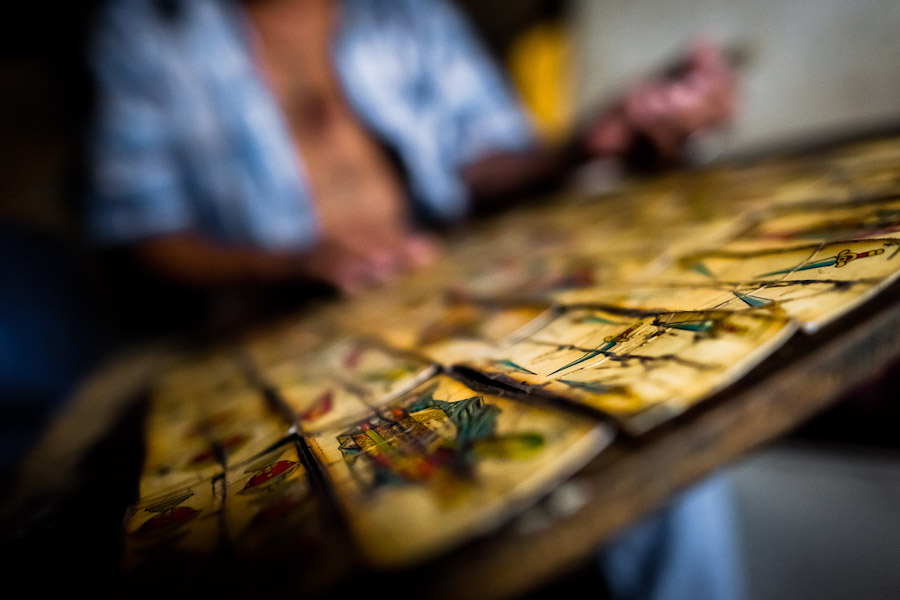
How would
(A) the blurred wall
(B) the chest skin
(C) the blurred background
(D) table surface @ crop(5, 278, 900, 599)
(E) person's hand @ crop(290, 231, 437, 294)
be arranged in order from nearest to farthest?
1. (D) table surface @ crop(5, 278, 900, 599)
2. (C) the blurred background
3. (E) person's hand @ crop(290, 231, 437, 294)
4. (A) the blurred wall
5. (B) the chest skin

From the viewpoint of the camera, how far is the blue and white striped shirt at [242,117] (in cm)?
150

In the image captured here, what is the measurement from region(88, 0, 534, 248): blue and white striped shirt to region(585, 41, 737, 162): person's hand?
32.2 inches

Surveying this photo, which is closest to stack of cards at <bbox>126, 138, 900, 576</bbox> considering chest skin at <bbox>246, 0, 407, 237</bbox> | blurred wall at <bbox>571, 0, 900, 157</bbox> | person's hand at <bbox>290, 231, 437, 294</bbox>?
person's hand at <bbox>290, 231, 437, 294</bbox>

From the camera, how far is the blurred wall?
119cm

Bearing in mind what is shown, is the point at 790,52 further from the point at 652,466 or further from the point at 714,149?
the point at 652,466

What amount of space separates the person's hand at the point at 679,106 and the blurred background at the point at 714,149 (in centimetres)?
19

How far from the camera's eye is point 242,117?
1591mm

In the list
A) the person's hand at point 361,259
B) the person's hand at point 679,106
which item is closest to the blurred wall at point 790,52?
the person's hand at point 679,106

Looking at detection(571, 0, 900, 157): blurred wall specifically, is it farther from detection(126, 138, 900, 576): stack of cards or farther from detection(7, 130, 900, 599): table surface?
→ detection(7, 130, 900, 599): table surface

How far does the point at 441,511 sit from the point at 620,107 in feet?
4.10

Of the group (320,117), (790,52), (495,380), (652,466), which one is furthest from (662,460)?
(320,117)

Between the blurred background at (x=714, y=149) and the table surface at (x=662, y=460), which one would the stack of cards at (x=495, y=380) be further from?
the blurred background at (x=714, y=149)

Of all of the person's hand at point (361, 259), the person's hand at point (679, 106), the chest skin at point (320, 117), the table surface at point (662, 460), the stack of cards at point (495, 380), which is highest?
the chest skin at point (320, 117)

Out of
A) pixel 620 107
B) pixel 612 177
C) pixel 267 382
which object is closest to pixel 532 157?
pixel 612 177
